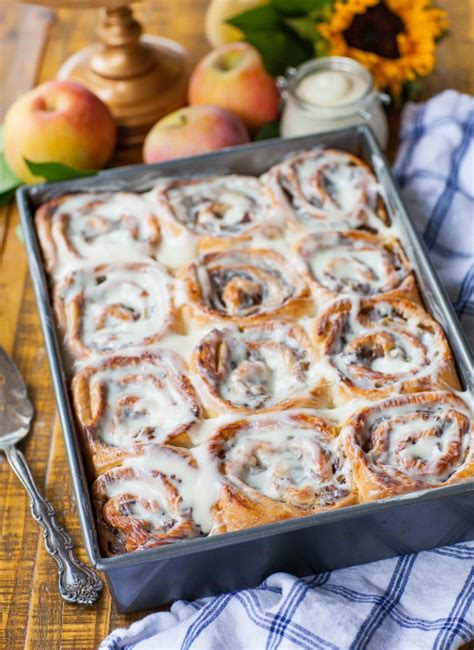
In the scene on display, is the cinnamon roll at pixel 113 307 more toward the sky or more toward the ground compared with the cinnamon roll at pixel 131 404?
more toward the sky

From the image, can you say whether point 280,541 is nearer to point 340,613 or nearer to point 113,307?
point 340,613

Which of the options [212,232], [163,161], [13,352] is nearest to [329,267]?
[212,232]

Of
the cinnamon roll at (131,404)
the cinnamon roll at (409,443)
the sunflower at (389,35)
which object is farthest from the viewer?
the sunflower at (389,35)

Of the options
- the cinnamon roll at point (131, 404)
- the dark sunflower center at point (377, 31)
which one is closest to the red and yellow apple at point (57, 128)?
the dark sunflower center at point (377, 31)

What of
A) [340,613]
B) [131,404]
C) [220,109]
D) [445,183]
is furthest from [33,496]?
[445,183]

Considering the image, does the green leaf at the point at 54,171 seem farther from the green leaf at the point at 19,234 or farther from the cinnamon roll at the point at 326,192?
the cinnamon roll at the point at 326,192

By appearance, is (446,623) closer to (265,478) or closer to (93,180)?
(265,478)

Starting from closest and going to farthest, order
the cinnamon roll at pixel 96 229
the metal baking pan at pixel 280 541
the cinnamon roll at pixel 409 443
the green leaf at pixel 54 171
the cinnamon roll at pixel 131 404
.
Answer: the metal baking pan at pixel 280 541
the cinnamon roll at pixel 409 443
the cinnamon roll at pixel 131 404
the cinnamon roll at pixel 96 229
the green leaf at pixel 54 171
